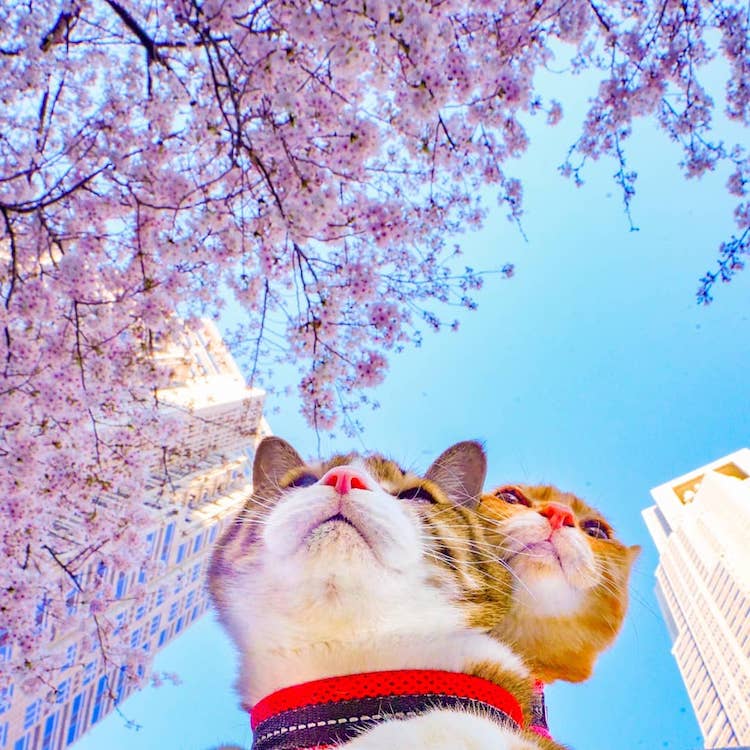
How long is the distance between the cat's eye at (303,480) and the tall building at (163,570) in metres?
5.94

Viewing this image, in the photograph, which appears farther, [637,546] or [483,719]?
[637,546]

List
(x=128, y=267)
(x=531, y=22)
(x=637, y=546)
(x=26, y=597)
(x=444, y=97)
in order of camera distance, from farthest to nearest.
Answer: (x=26, y=597) → (x=128, y=267) → (x=531, y=22) → (x=444, y=97) → (x=637, y=546)

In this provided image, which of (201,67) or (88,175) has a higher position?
(201,67)

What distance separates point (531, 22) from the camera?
4.78 metres

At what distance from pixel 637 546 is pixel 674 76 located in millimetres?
5561

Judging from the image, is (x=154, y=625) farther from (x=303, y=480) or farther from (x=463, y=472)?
(x=463, y=472)

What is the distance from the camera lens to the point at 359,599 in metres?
1.45

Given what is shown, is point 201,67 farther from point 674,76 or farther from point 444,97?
point 674,76

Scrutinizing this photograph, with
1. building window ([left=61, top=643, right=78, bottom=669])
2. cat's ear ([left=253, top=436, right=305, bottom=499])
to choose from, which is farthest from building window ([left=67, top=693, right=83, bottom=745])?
cat's ear ([left=253, top=436, right=305, bottom=499])

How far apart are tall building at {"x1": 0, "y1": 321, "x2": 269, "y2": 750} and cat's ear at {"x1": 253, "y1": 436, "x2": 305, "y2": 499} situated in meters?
5.78

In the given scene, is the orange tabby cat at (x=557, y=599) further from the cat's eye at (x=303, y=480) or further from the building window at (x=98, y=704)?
the building window at (x=98, y=704)

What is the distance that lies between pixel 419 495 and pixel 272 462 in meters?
0.69

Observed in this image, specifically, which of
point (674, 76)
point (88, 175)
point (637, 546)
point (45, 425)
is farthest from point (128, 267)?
point (674, 76)

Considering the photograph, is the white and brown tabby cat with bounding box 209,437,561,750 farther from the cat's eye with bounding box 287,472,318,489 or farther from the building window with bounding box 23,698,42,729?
the building window with bounding box 23,698,42,729
